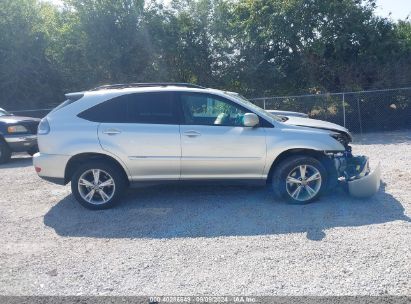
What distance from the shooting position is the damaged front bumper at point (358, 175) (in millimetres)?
6414

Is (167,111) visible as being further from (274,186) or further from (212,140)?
(274,186)

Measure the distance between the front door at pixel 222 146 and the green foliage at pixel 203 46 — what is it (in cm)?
1009

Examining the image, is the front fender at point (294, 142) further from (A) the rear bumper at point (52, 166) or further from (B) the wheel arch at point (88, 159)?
(A) the rear bumper at point (52, 166)

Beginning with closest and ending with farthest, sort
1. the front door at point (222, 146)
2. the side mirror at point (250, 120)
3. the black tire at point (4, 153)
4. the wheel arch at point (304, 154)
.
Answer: the side mirror at point (250, 120)
the front door at point (222, 146)
the wheel arch at point (304, 154)
the black tire at point (4, 153)

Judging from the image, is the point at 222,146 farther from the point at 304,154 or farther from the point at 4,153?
the point at 4,153

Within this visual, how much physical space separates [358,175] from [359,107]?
8.50m

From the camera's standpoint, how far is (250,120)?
626cm

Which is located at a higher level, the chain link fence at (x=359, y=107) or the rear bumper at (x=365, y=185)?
the chain link fence at (x=359, y=107)

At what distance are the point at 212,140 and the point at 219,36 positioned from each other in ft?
37.3

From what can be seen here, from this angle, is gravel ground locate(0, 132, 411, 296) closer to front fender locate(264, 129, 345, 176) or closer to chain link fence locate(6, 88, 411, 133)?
front fender locate(264, 129, 345, 176)

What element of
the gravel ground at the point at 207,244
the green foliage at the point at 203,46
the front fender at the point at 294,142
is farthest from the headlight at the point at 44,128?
the green foliage at the point at 203,46

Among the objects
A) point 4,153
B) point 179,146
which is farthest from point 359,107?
point 4,153

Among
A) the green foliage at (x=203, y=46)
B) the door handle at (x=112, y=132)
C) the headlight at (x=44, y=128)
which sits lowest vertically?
the door handle at (x=112, y=132)

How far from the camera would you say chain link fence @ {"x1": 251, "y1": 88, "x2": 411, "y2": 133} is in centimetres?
1441
